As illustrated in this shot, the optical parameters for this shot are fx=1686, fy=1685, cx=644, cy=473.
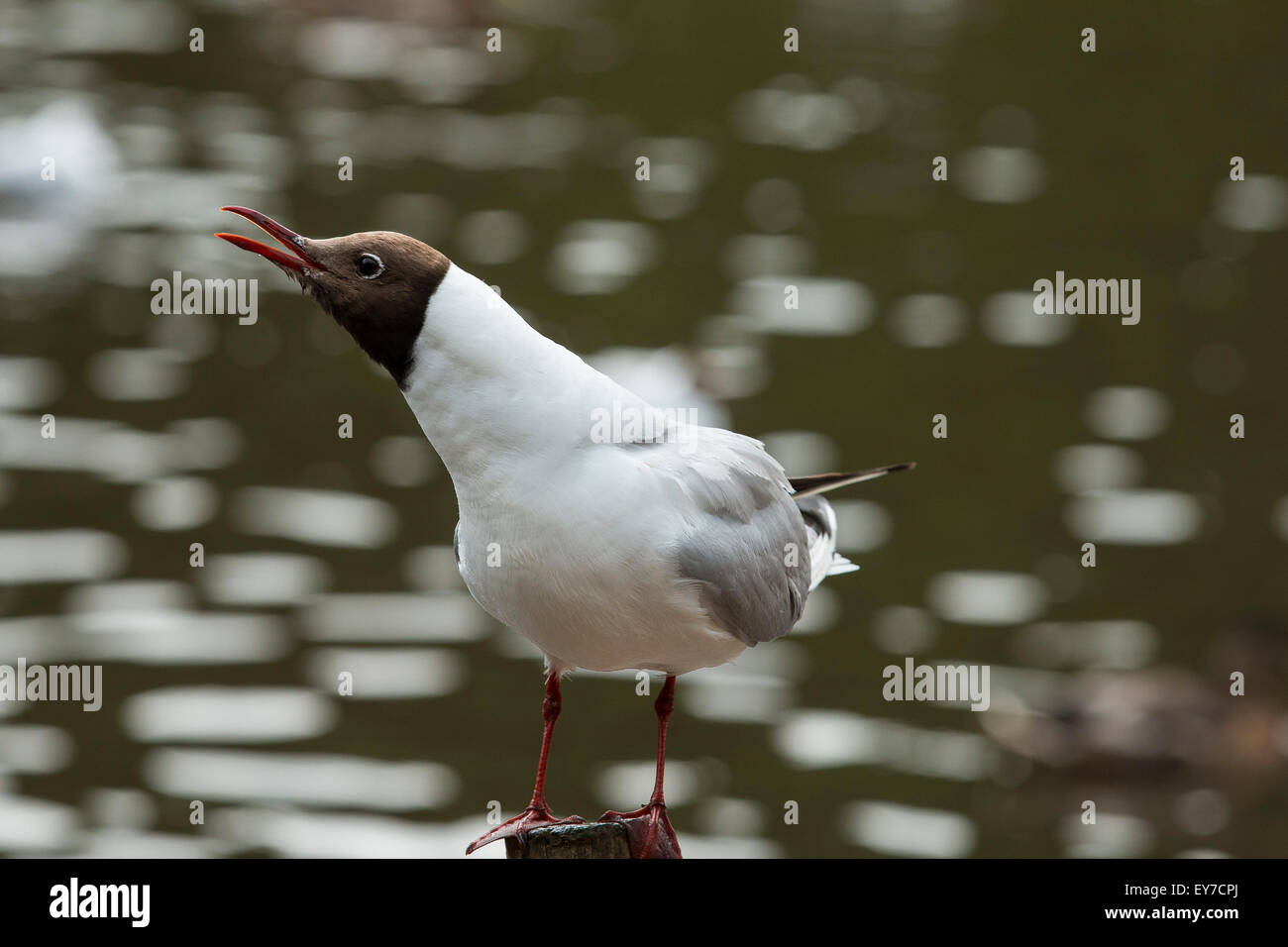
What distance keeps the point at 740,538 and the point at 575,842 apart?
43.9 inches

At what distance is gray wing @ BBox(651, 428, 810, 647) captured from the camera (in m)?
5.28

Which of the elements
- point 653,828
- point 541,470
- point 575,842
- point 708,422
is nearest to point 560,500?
point 541,470

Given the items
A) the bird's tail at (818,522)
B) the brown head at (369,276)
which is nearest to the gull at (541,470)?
the brown head at (369,276)

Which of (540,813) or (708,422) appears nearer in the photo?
(540,813)

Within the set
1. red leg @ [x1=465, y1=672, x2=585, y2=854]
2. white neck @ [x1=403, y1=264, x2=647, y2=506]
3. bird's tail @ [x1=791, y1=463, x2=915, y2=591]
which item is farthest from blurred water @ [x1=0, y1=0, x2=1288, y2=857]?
white neck @ [x1=403, y1=264, x2=647, y2=506]

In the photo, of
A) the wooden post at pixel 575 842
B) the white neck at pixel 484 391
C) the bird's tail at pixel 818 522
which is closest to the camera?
the white neck at pixel 484 391

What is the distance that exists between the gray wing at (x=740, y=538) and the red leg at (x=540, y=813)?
709mm

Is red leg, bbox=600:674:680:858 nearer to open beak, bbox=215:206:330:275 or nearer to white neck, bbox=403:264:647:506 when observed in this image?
white neck, bbox=403:264:647:506

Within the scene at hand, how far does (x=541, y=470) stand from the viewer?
4949mm

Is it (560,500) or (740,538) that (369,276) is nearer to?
(560,500)

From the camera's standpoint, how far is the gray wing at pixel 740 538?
528cm

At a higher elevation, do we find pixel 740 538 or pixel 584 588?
pixel 740 538

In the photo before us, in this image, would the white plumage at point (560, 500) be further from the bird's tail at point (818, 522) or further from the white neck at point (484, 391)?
the bird's tail at point (818, 522)

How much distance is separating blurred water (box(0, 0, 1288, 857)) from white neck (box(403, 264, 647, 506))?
19.8 feet
